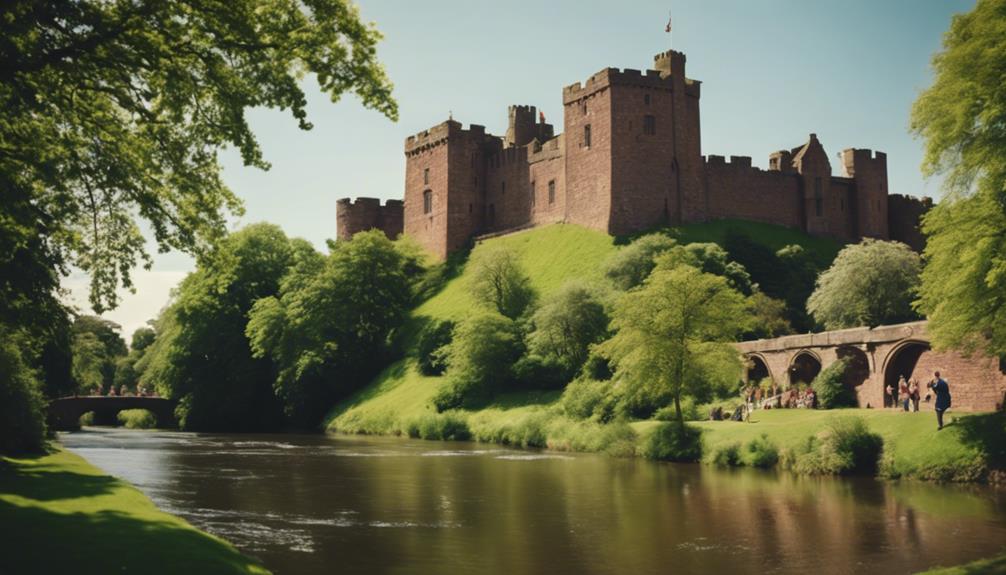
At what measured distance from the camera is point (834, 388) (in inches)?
1464

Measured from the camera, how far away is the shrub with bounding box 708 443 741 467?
1225 inches

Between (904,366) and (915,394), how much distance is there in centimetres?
470

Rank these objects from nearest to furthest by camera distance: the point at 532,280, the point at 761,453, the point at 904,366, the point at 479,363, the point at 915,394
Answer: the point at 761,453
the point at 915,394
the point at 904,366
the point at 479,363
the point at 532,280

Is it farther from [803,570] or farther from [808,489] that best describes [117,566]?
[808,489]

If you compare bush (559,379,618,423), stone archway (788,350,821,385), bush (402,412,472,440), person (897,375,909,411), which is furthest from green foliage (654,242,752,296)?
person (897,375,909,411)

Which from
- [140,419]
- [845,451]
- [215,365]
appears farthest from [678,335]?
[140,419]

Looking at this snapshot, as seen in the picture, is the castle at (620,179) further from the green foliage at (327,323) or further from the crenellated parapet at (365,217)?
the green foliage at (327,323)

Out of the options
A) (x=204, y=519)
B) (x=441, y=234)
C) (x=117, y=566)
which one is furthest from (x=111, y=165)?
(x=441, y=234)

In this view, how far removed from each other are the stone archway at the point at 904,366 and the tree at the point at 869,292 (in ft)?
52.3

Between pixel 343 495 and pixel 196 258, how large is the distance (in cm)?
922

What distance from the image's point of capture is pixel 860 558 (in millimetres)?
15242

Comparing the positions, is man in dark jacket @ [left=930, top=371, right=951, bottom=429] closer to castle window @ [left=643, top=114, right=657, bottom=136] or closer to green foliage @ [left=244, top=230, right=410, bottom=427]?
green foliage @ [left=244, top=230, right=410, bottom=427]

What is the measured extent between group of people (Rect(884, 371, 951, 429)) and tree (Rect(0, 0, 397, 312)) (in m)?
17.6

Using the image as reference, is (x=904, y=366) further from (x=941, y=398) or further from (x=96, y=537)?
(x=96, y=537)
